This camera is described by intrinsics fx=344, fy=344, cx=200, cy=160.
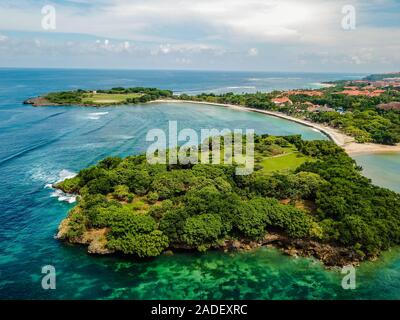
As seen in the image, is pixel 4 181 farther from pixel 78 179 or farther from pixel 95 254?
pixel 95 254

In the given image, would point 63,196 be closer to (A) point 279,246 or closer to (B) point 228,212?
(B) point 228,212

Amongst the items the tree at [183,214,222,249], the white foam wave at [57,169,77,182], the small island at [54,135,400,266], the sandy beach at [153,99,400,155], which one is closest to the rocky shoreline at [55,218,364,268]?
the small island at [54,135,400,266]

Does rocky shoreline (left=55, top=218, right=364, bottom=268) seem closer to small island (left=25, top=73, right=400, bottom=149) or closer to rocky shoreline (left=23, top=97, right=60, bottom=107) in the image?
small island (left=25, top=73, right=400, bottom=149)

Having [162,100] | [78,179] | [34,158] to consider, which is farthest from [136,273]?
[162,100]

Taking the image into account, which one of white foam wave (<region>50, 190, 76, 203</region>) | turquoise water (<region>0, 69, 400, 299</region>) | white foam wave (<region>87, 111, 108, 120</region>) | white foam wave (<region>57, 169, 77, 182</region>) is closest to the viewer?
turquoise water (<region>0, 69, 400, 299</region>)

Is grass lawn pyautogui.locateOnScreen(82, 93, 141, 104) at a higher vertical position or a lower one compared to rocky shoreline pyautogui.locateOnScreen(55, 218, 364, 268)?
higher

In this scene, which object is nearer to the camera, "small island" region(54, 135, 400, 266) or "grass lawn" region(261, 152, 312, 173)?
"small island" region(54, 135, 400, 266)
